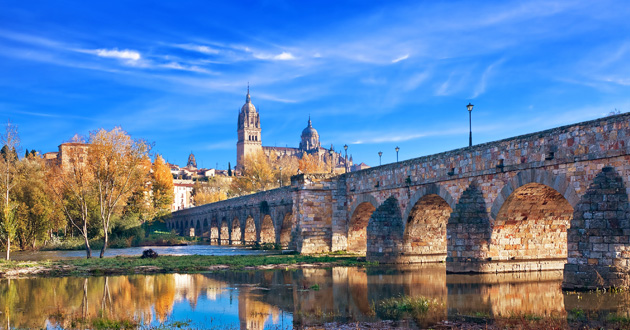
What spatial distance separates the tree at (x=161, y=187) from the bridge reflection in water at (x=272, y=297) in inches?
1790

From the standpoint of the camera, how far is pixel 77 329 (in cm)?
1168

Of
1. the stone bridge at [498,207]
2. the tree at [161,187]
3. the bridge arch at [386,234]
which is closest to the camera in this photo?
the stone bridge at [498,207]

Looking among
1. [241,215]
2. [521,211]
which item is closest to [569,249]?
[521,211]

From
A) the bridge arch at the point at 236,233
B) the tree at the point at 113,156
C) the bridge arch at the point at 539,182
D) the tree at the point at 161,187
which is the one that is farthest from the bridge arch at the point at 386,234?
the tree at the point at 161,187

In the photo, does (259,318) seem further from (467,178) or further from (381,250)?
(381,250)

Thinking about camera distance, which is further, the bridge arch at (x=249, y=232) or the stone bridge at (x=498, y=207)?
the bridge arch at (x=249, y=232)

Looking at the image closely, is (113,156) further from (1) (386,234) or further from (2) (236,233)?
(2) (236,233)

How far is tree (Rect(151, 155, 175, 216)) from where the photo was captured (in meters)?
67.0

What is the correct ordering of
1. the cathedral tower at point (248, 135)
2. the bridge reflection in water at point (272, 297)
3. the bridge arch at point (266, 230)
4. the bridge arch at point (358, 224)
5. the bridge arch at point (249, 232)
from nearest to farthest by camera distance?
the bridge reflection in water at point (272, 297), the bridge arch at point (358, 224), the bridge arch at point (266, 230), the bridge arch at point (249, 232), the cathedral tower at point (248, 135)

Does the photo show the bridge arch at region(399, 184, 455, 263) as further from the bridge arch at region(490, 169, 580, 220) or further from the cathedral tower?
the cathedral tower

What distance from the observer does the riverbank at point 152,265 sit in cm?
2344

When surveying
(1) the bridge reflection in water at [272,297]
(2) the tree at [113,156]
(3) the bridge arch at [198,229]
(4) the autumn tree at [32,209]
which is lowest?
(1) the bridge reflection in water at [272,297]

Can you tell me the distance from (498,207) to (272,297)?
9.41 metres

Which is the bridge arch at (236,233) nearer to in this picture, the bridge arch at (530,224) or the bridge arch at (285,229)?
the bridge arch at (285,229)
